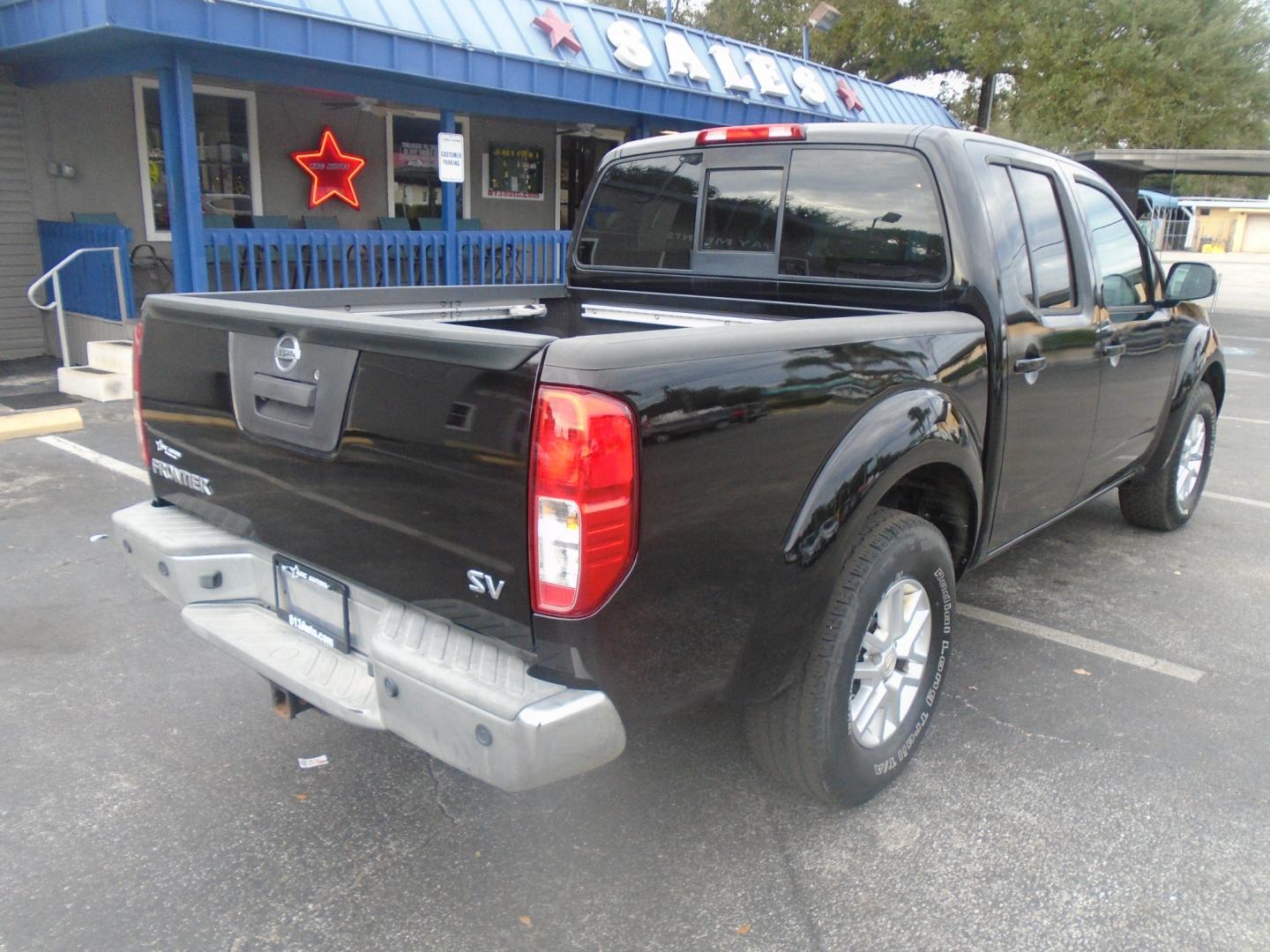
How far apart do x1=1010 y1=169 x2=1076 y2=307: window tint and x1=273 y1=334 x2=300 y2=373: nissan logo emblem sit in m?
2.59

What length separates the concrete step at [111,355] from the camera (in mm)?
8688

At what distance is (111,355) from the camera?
29.0ft

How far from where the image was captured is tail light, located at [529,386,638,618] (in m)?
1.92

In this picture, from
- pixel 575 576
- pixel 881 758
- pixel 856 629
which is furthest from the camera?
pixel 881 758

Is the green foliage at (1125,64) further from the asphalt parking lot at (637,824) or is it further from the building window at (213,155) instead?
the asphalt parking lot at (637,824)

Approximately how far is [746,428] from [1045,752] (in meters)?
1.84

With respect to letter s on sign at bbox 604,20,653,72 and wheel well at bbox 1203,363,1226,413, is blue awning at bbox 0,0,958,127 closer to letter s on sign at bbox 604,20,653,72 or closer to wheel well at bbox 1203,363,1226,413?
letter s on sign at bbox 604,20,653,72

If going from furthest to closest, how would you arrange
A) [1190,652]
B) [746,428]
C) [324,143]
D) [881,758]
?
[324,143] → [1190,652] → [881,758] → [746,428]

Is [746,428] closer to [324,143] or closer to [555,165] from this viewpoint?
[324,143]

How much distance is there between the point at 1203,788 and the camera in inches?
120

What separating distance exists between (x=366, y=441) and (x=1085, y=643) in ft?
10.6

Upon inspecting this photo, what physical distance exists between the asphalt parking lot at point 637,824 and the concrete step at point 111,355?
5168 mm

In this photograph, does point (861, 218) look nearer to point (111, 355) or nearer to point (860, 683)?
point (860, 683)

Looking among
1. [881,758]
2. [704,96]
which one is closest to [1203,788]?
[881,758]
